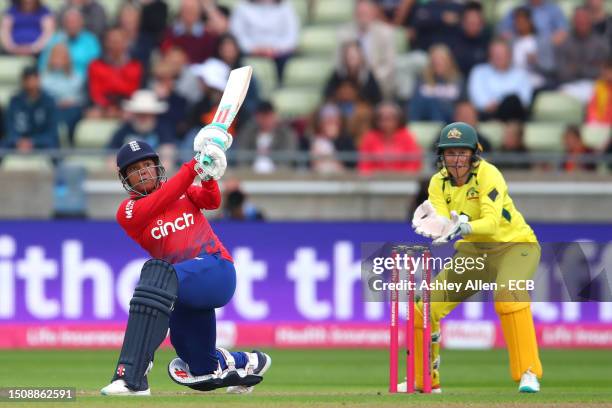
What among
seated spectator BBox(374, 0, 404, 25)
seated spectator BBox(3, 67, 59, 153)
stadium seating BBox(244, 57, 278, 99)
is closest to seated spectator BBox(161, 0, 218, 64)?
stadium seating BBox(244, 57, 278, 99)

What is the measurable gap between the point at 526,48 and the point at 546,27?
0.39 meters

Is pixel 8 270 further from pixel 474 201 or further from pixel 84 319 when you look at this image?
pixel 474 201

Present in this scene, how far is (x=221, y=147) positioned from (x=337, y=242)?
6678 millimetres

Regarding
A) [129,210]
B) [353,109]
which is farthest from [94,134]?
[129,210]

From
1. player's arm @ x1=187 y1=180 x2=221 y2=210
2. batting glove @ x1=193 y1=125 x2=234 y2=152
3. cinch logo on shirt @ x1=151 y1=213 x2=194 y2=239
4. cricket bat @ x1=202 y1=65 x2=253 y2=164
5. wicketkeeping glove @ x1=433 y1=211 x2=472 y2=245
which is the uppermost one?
cricket bat @ x1=202 y1=65 x2=253 y2=164

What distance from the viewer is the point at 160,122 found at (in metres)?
17.6

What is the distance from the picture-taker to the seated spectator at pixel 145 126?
17.3 metres

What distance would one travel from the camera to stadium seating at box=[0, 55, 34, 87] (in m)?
19.0

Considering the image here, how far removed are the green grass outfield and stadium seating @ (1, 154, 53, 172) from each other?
288 cm

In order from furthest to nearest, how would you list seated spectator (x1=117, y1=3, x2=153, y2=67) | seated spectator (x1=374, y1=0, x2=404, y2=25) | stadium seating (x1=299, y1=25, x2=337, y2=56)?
stadium seating (x1=299, y1=25, x2=337, y2=56) → seated spectator (x1=374, y1=0, x2=404, y2=25) → seated spectator (x1=117, y1=3, x2=153, y2=67)

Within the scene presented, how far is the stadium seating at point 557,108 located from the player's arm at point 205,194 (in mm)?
9335

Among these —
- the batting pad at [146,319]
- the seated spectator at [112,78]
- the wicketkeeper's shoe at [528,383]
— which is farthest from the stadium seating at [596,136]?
the batting pad at [146,319]

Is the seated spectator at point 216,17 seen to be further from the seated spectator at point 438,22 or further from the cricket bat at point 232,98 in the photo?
the cricket bat at point 232,98

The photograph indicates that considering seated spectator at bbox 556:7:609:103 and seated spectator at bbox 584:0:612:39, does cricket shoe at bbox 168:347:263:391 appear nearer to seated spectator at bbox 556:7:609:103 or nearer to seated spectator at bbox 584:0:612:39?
seated spectator at bbox 556:7:609:103
